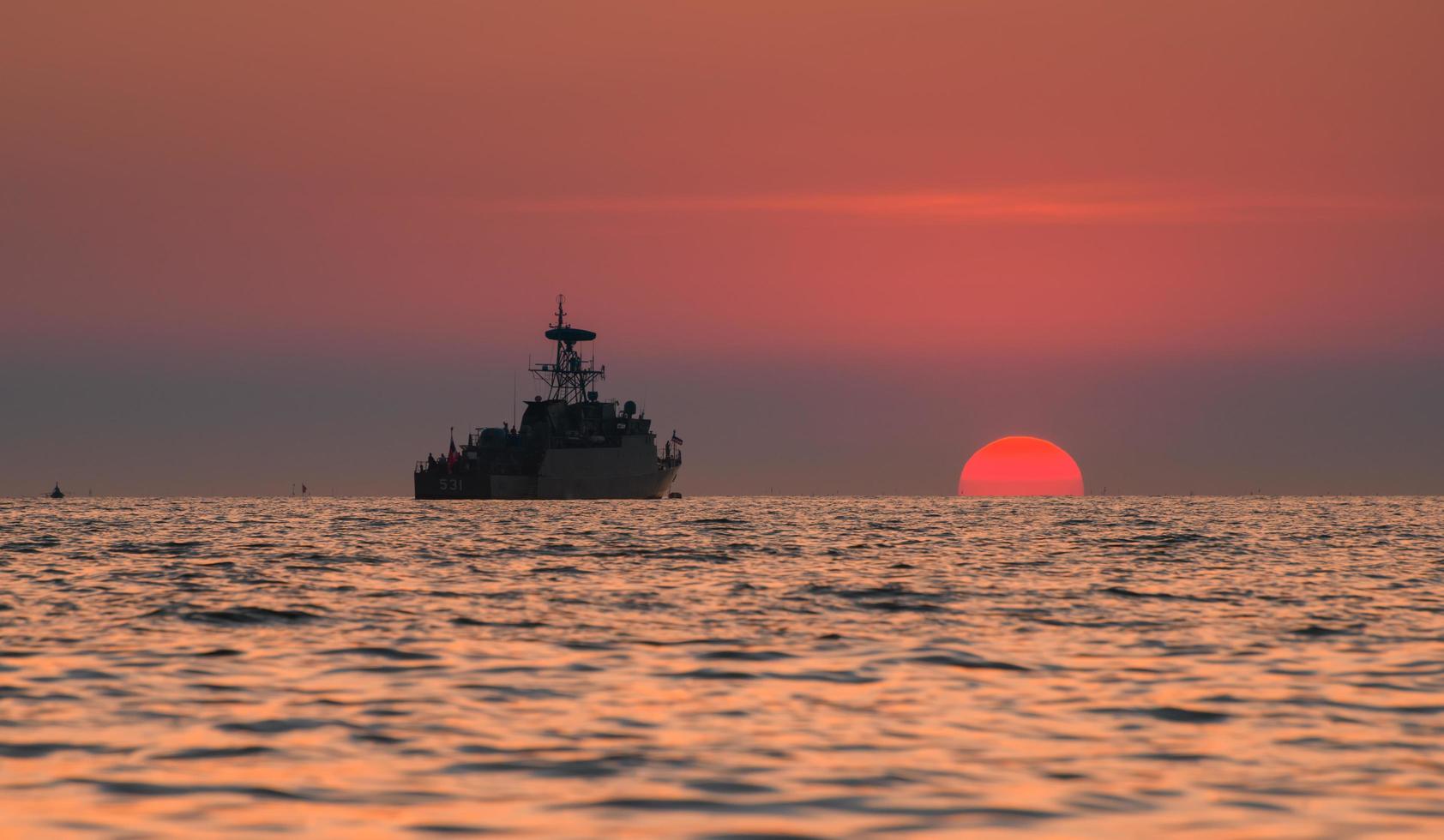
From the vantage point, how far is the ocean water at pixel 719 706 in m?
10.7

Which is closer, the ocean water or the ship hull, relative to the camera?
the ocean water

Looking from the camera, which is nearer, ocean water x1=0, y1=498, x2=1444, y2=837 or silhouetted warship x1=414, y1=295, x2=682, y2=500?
ocean water x1=0, y1=498, x2=1444, y2=837

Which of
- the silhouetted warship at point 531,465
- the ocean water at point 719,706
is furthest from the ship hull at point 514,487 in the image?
the ocean water at point 719,706

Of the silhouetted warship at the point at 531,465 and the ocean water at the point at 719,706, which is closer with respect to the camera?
the ocean water at the point at 719,706

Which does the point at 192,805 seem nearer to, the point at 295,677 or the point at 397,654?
the point at 295,677

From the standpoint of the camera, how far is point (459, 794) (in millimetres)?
11203

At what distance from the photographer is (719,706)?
1568 cm

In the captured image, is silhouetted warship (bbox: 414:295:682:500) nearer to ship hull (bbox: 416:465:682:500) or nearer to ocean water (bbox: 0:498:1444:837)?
ship hull (bbox: 416:465:682:500)

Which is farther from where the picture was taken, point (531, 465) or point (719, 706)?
point (531, 465)

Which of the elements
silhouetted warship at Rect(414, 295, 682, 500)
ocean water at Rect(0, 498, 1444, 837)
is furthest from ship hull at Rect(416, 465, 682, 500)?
ocean water at Rect(0, 498, 1444, 837)

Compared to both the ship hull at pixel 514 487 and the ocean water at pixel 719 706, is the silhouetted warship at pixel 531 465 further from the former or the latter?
the ocean water at pixel 719 706

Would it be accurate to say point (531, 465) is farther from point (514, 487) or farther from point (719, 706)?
point (719, 706)

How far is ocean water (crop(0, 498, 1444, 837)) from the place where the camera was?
1070 centimetres

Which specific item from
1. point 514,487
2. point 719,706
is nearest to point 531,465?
point 514,487
